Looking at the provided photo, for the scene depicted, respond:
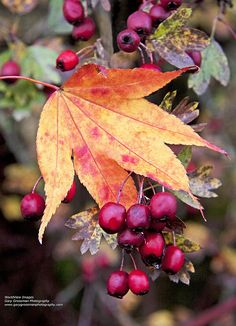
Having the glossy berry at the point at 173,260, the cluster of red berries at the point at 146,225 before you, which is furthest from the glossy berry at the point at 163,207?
the glossy berry at the point at 173,260

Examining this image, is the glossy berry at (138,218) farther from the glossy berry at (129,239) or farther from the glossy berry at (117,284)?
the glossy berry at (117,284)

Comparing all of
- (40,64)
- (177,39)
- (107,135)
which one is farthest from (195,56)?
(40,64)

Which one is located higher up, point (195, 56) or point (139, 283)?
point (195, 56)

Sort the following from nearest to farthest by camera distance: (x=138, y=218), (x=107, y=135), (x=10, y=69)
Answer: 1. (x=138, y=218)
2. (x=107, y=135)
3. (x=10, y=69)

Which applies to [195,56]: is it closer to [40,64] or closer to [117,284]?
[117,284]

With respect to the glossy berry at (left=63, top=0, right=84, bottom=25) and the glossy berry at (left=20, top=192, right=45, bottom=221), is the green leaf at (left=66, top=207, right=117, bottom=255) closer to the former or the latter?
the glossy berry at (left=20, top=192, right=45, bottom=221)

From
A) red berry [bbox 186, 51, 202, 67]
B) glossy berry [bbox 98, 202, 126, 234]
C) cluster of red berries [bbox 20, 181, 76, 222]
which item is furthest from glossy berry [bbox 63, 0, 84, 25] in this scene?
glossy berry [bbox 98, 202, 126, 234]
